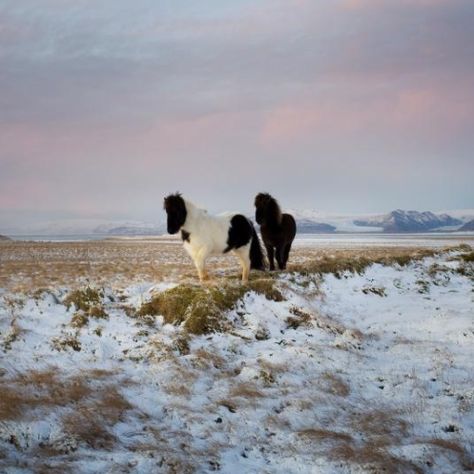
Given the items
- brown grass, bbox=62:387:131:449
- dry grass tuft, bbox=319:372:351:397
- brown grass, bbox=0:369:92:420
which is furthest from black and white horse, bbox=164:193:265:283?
brown grass, bbox=62:387:131:449

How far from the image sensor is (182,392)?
5.48m

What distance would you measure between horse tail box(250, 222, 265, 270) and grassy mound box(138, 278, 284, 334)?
2.32m

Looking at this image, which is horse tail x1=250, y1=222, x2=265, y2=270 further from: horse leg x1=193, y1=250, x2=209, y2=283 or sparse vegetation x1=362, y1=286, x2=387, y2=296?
sparse vegetation x1=362, y1=286, x2=387, y2=296

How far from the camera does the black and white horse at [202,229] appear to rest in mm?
10375

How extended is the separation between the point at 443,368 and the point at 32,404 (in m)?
5.58

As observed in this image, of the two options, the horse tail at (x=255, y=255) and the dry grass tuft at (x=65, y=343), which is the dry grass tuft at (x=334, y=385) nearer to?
the dry grass tuft at (x=65, y=343)

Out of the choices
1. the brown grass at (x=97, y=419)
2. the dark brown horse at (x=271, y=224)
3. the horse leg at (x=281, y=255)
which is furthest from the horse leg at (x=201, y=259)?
the brown grass at (x=97, y=419)

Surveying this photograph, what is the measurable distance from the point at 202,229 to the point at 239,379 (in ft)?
16.7

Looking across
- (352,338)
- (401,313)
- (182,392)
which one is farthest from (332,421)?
(401,313)

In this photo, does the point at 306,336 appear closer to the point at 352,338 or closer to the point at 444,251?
the point at 352,338

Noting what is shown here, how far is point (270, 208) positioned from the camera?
12297mm

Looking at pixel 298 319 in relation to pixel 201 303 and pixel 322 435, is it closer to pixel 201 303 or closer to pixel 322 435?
pixel 201 303

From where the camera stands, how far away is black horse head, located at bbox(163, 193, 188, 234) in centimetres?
1028

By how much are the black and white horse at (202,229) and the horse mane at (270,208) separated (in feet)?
4.03
